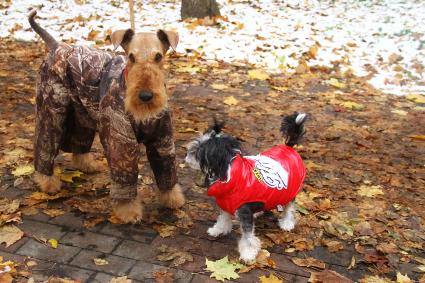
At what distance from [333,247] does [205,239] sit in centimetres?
114

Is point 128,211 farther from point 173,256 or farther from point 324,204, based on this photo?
point 324,204

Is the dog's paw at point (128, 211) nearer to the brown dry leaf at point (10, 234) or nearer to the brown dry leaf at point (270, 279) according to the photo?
the brown dry leaf at point (10, 234)

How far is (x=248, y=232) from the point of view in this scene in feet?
12.7

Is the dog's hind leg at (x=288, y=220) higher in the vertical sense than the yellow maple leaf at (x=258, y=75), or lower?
lower

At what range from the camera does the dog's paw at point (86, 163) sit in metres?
5.29

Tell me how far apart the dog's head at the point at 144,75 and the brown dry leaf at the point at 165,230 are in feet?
3.73

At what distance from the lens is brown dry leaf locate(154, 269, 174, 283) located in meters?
3.63

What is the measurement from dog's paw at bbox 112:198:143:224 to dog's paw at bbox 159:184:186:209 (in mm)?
321

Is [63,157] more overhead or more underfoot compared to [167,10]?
more underfoot

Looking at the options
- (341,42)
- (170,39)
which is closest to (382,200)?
(170,39)

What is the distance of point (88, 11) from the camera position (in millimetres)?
12727

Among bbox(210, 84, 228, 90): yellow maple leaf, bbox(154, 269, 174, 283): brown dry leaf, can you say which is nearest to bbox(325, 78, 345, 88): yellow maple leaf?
bbox(210, 84, 228, 90): yellow maple leaf

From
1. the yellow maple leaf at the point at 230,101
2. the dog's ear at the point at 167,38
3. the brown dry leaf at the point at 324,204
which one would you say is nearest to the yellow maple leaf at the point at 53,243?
the dog's ear at the point at 167,38

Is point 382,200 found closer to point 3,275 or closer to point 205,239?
point 205,239
